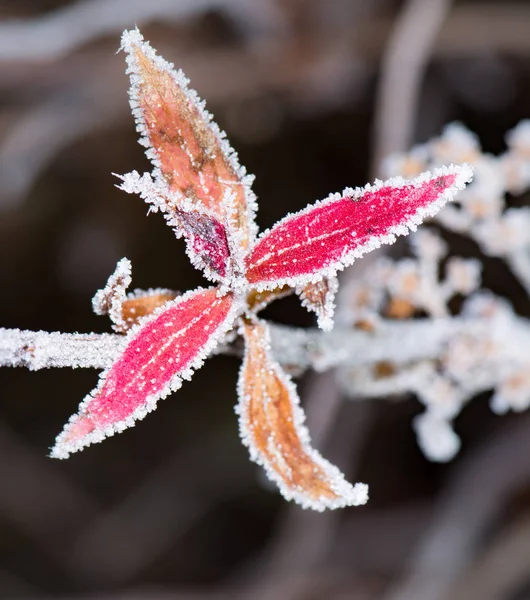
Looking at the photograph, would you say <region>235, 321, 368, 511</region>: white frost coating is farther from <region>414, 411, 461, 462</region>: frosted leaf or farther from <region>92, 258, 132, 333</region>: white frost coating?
<region>414, 411, 461, 462</region>: frosted leaf

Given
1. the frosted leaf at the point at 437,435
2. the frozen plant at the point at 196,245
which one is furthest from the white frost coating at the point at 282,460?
the frosted leaf at the point at 437,435

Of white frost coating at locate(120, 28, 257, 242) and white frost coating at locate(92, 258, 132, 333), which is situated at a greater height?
white frost coating at locate(120, 28, 257, 242)

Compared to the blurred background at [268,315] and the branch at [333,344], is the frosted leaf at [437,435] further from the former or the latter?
the blurred background at [268,315]

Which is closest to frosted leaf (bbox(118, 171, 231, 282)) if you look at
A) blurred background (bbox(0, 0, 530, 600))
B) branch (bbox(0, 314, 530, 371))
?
branch (bbox(0, 314, 530, 371))

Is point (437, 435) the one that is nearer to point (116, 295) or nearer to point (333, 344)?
point (333, 344)

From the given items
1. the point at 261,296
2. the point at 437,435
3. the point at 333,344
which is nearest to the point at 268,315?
the point at 437,435
